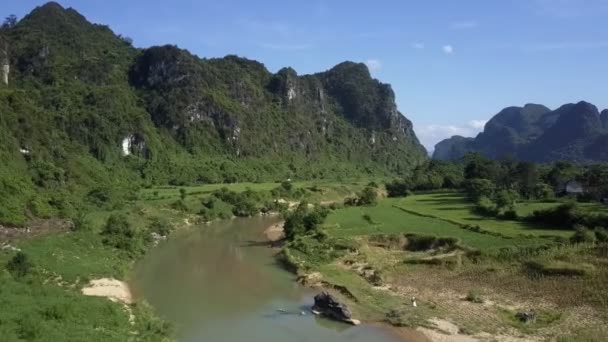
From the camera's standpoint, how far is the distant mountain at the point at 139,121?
6639 cm

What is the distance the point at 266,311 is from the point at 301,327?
12.3 ft

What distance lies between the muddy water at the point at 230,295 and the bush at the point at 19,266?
21.8 feet

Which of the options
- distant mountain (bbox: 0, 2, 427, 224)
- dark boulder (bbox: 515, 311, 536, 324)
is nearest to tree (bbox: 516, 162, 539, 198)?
dark boulder (bbox: 515, 311, 536, 324)

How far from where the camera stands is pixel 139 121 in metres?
112

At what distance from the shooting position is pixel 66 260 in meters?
37.1

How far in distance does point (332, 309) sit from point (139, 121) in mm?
89905

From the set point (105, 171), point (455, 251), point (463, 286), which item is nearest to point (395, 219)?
point (455, 251)

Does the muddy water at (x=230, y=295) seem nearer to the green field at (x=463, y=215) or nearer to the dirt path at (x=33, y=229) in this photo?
the dirt path at (x=33, y=229)

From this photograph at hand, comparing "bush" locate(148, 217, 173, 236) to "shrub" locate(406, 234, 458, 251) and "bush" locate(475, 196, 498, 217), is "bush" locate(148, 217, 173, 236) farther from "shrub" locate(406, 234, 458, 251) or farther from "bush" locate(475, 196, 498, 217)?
"bush" locate(475, 196, 498, 217)

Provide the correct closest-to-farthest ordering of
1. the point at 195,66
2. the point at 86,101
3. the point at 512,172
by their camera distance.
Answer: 1. the point at 512,172
2. the point at 86,101
3. the point at 195,66

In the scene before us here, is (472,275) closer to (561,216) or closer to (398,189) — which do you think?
(561,216)

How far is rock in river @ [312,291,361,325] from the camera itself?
30516 millimetres

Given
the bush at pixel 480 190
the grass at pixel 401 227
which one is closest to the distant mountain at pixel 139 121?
the grass at pixel 401 227

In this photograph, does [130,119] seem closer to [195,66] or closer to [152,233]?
[195,66]
